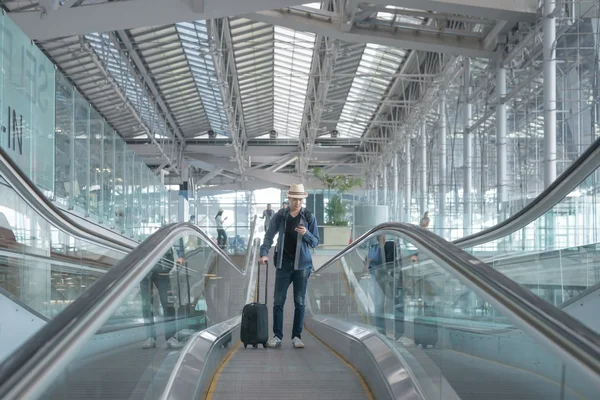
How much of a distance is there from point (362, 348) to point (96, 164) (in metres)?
9.02

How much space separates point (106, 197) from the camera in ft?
47.8

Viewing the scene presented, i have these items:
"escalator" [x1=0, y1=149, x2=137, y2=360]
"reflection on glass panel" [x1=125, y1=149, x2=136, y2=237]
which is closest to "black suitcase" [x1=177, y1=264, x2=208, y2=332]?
"escalator" [x1=0, y1=149, x2=137, y2=360]

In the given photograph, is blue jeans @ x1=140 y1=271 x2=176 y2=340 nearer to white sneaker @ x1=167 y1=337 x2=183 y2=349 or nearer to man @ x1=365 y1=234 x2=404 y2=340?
white sneaker @ x1=167 y1=337 x2=183 y2=349

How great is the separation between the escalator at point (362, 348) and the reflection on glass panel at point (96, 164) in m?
6.59

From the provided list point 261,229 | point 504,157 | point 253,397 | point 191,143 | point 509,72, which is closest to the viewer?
point 253,397

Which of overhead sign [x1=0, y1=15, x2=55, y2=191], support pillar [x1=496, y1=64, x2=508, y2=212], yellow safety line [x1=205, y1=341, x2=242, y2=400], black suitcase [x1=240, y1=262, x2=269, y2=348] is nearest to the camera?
yellow safety line [x1=205, y1=341, x2=242, y2=400]

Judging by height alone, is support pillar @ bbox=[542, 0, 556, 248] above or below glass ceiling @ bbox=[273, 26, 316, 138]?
below

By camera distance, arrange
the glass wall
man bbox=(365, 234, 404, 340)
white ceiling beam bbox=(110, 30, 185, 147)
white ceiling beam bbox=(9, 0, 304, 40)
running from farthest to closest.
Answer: white ceiling beam bbox=(110, 30, 185, 147)
white ceiling beam bbox=(9, 0, 304, 40)
the glass wall
man bbox=(365, 234, 404, 340)

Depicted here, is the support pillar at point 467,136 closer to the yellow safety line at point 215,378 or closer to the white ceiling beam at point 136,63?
the white ceiling beam at point 136,63

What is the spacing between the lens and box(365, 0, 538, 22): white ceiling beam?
16047 millimetres

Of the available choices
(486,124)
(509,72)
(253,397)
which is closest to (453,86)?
(486,124)

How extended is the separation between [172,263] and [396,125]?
3333cm

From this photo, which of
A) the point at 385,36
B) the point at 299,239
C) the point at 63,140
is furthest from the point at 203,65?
the point at 299,239

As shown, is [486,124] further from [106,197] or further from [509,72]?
[106,197]
